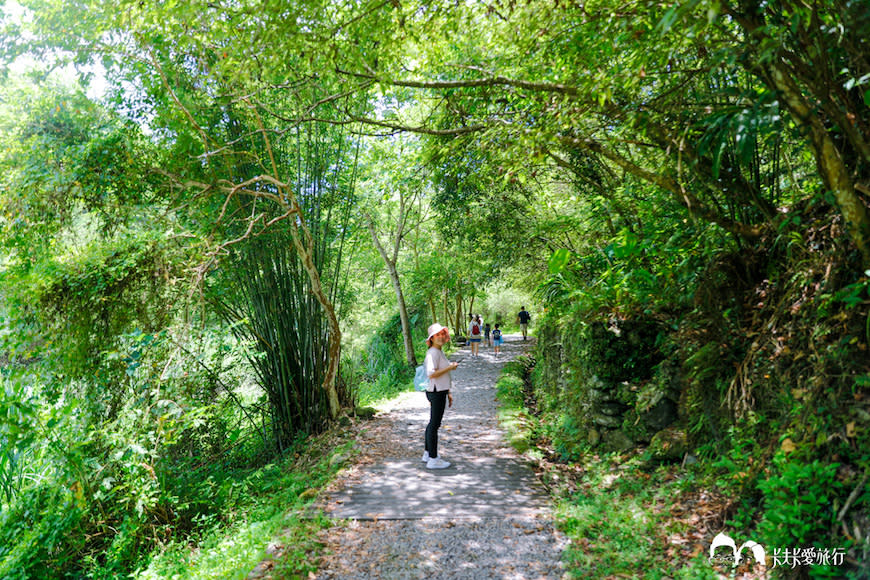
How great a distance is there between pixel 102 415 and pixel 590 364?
16.4 feet

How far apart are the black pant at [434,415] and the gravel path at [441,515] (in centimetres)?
25

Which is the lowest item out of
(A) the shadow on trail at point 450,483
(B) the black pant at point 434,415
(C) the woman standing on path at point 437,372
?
(A) the shadow on trail at point 450,483

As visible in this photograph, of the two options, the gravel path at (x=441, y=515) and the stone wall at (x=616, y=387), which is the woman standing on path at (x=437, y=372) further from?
the stone wall at (x=616, y=387)

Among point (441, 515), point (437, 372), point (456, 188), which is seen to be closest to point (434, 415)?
point (437, 372)

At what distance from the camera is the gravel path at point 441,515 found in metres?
Result: 3.39

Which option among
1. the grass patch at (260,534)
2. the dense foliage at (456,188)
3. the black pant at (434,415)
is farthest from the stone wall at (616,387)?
the grass patch at (260,534)

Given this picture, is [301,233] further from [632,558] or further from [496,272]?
[496,272]

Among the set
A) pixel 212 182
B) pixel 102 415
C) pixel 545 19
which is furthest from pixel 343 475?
pixel 545 19

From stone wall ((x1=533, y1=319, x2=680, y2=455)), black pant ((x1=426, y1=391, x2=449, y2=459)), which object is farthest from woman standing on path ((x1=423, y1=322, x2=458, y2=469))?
stone wall ((x1=533, y1=319, x2=680, y2=455))

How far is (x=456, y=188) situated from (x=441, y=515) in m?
5.38

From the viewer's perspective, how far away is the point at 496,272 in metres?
12.3

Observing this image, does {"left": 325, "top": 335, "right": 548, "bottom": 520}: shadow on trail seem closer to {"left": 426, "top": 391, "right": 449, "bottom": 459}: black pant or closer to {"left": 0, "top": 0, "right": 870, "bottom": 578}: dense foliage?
{"left": 426, "top": 391, "right": 449, "bottom": 459}: black pant

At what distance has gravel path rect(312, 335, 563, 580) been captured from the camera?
3.39 meters

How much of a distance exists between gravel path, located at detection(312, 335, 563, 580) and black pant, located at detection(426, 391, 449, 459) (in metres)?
0.25
